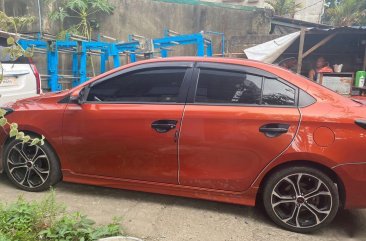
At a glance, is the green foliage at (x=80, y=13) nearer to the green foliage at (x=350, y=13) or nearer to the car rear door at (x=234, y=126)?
the car rear door at (x=234, y=126)

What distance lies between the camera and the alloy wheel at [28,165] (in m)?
3.87

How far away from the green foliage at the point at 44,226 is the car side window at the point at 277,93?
1839 millimetres

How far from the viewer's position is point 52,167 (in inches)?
151

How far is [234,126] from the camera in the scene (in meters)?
3.29

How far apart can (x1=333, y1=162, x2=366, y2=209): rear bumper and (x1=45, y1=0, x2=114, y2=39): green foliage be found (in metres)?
9.49

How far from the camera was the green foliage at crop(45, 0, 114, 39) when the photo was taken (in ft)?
35.1

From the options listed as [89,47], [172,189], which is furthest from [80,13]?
[172,189]

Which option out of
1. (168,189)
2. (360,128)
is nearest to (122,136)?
(168,189)

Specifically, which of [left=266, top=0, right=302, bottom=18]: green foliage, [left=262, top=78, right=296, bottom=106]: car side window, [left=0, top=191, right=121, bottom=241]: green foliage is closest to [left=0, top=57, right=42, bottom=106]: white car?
[left=0, top=191, right=121, bottom=241]: green foliage

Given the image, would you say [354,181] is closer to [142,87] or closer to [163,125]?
[163,125]

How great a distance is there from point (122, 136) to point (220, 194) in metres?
1.16

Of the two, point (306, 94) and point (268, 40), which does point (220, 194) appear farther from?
point (268, 40)

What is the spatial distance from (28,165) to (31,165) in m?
0.04

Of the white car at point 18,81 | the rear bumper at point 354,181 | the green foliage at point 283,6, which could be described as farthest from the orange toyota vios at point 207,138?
the green foliage at point 283,6
